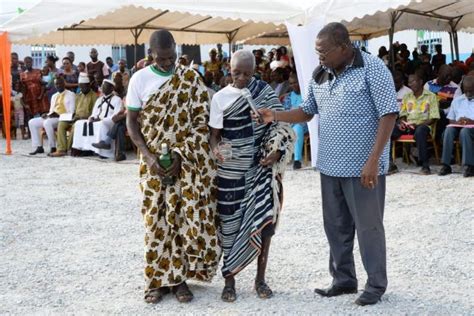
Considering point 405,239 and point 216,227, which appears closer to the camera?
point 216,227

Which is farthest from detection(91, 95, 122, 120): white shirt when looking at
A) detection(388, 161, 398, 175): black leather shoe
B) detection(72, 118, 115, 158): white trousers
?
detection(388, 161, 398, 175): black leather shoe

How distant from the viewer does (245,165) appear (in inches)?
146

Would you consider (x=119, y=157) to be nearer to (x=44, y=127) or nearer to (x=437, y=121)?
(x=44, y=127)

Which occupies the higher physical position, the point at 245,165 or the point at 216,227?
the point at 245,165

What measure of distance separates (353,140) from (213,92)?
1.25 m

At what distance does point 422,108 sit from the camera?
27.0 ft

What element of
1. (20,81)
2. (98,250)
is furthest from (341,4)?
(20,81)

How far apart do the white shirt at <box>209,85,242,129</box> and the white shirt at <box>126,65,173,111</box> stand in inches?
11.8

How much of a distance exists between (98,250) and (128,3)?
5194mm

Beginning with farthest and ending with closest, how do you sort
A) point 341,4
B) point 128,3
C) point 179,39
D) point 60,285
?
point 179,39, point 128,3, point 341,4, point 60,285

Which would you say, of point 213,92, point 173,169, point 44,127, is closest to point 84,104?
point 44,127

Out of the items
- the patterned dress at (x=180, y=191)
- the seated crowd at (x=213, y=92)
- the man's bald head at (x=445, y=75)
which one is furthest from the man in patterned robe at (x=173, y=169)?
the man's bald head at (x=445, y=75)

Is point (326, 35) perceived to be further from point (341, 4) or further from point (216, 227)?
point (341, 4)

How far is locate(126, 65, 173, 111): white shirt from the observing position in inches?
143
